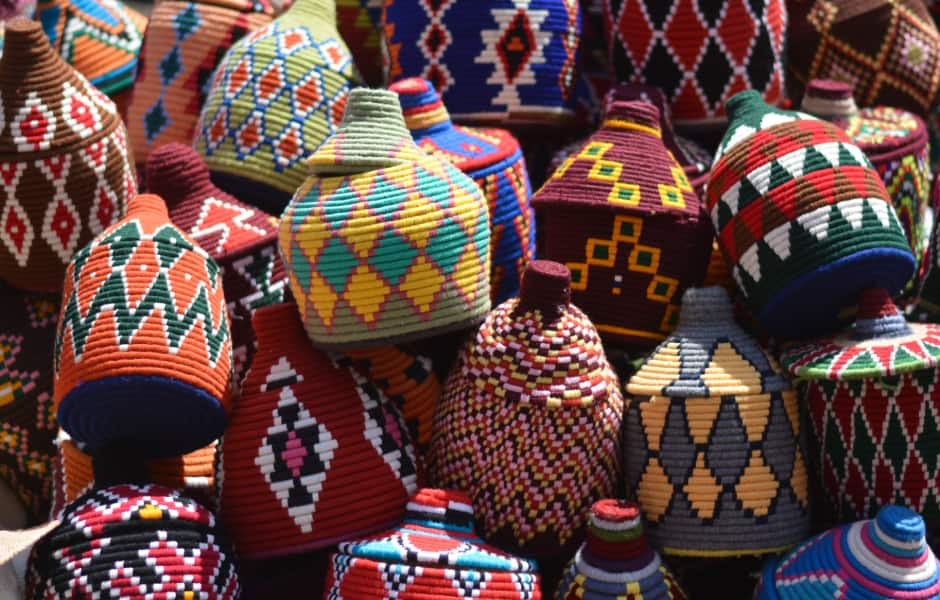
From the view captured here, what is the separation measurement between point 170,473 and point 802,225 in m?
1.18

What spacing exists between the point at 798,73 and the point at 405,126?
1.15 m

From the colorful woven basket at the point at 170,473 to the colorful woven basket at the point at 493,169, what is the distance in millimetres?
640

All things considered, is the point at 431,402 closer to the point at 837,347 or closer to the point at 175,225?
the point at 175,225

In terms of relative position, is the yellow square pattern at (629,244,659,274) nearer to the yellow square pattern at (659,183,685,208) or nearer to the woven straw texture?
the yellow square pattern at (659,183,685,208)

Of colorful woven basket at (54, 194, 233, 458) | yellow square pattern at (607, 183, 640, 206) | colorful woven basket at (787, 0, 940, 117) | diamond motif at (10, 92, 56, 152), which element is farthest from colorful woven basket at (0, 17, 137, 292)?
colorful woven basket at (787, 0, 940, 117)

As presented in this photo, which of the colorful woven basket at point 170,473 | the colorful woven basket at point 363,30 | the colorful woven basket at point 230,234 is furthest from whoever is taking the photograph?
the colorful woven basket at point 363,30

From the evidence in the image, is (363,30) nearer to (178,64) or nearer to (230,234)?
(178,64)

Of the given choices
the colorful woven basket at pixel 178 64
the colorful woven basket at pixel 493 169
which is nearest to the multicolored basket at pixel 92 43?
the colorful woven basket at pixel 178 64

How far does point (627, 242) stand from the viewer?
2330 mm

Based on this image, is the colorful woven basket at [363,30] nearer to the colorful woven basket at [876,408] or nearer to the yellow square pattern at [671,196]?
the yellow square pattern at [671,196]

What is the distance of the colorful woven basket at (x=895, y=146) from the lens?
2529 mm

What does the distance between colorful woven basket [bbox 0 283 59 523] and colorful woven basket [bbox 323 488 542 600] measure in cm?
73

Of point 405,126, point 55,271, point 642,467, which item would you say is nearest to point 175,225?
point 55,271

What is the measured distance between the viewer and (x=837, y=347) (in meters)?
2.11
